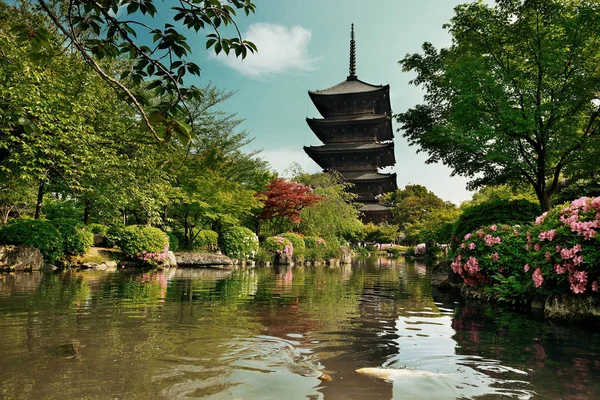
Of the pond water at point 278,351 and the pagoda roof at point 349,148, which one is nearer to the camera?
the pond water at point 278,351

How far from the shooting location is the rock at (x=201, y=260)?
18.7m

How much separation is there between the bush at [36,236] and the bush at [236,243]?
839 cm

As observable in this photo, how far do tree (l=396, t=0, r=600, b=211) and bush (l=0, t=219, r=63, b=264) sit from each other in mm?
13097

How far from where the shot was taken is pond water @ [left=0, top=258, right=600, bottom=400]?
2658mm

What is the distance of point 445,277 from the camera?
11.1m

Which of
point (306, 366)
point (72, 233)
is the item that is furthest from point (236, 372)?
point (72, 233)

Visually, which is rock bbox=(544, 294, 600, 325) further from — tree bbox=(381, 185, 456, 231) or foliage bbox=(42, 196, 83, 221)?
tree bbox=(381, 185, 456, 231)

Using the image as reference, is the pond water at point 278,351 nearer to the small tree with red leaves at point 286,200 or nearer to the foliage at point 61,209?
the foliage at point 61,209

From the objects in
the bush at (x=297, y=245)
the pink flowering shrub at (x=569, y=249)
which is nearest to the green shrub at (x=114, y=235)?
the bush at (x=297, y=245)

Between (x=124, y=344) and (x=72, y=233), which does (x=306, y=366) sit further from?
(x=72, y=233)

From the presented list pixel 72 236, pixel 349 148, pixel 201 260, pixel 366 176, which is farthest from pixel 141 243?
pixel 366 176

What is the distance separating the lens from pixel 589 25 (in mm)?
9844

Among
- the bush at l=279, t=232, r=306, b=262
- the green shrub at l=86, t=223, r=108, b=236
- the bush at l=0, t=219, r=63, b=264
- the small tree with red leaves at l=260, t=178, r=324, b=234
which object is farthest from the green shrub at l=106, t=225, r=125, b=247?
the bush at l=279, t=232, r=306, b=262

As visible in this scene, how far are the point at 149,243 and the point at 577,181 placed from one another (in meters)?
16.5
